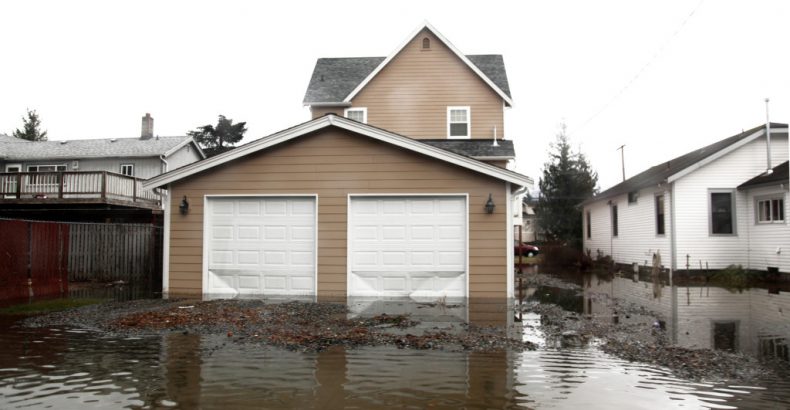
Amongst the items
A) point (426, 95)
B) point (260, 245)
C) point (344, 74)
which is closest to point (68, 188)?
point (344, 74)

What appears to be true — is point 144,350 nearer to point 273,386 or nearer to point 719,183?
point 273,386

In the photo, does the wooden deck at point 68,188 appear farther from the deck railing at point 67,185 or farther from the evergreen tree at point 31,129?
the evergreen tree at point 31,129

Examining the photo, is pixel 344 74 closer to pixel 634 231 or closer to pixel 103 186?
pixel 103 186

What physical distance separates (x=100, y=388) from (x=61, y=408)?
21.4 inches

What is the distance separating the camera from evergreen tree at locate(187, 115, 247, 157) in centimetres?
5141

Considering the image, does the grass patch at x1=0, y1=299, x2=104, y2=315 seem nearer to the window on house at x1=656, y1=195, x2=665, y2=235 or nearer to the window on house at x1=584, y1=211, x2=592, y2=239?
the window on house at x1=656, y1=195, x2=665, y2=235

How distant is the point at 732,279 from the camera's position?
16.5 metres

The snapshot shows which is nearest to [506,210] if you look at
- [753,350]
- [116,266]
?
[753,350]

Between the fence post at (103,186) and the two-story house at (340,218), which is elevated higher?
the fence post at (103,186)

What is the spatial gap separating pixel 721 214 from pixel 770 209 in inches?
54.7

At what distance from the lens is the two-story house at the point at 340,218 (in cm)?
1164

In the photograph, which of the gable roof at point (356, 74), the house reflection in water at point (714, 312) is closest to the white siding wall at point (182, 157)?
the gable roof at point (356, 74)

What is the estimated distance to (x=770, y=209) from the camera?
17047 mm

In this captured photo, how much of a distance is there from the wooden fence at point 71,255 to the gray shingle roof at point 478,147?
9904mm
